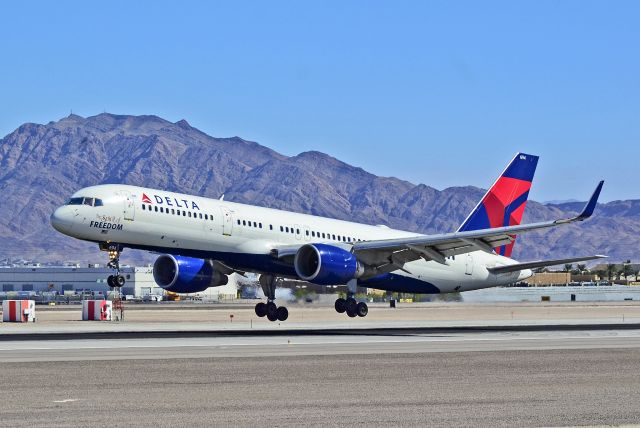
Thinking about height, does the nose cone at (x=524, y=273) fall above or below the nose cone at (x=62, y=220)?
below

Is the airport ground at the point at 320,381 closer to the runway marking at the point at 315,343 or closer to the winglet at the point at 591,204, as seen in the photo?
the runway marking at the point at 315,343

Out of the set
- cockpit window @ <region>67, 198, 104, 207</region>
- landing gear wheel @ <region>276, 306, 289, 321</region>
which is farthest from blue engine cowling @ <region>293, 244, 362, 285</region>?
cockpit window @ <region>67, 198, 104, 207</region>

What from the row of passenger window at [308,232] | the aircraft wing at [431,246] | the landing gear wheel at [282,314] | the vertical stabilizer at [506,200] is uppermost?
the vertical stabilizer at [506,200]

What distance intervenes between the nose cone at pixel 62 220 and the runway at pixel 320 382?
43.7 ft

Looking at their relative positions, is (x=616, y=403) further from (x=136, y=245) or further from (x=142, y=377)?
(x=136, y=245)

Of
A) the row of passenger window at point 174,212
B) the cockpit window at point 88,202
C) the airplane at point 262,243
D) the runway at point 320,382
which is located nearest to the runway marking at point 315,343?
the runway at point 320,382

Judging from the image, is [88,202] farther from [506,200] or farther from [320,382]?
[320,382]

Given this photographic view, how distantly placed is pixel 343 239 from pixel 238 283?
69.7 metres

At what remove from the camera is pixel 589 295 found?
146125mm

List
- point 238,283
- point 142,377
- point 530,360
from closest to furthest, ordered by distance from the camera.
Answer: point 142,377 → point 530,360 → point 238,283

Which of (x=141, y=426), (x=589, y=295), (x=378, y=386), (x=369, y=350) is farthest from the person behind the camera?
(x=589, y=295)

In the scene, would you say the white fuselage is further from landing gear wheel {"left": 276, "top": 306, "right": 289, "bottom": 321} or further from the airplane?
landing gear wheel {"left": 276, "top": 306, "right": 289, "bottom": 321}

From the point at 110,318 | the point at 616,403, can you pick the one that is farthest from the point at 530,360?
the point at 110,318

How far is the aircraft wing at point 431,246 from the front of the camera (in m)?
59.9
